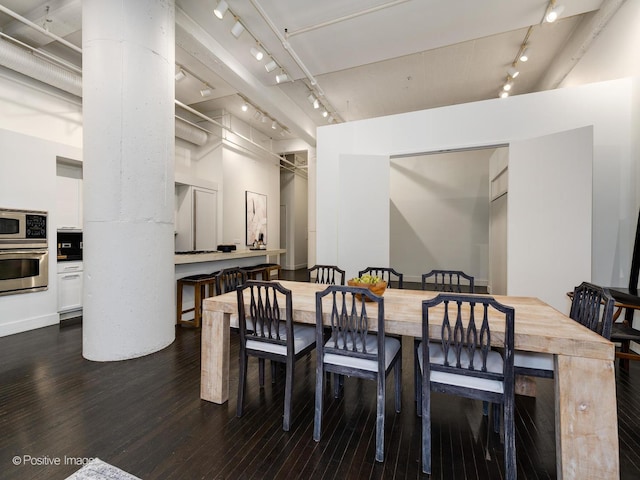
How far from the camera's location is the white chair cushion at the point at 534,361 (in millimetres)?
1716

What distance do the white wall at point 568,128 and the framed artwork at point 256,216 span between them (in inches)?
160

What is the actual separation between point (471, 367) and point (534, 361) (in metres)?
0.51

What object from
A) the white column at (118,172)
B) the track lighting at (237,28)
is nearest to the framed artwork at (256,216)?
the track lighting at (237,28)

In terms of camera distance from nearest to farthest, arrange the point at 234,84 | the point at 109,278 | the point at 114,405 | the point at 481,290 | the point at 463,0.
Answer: the point at 114,405 < the point at 109,278 < the point at 463,0 < the point at 234,84 < the point at 481,290

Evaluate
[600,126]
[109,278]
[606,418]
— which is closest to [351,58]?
[600,126]

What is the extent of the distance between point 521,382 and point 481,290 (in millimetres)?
4801

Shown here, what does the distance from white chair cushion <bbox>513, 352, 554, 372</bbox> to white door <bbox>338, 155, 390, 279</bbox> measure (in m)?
2.53

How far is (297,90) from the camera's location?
5633mm

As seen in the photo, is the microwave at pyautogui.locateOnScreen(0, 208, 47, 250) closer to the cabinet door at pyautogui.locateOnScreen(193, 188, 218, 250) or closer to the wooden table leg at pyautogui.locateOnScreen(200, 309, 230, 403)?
the cabinet door at pyautogui.locateOnScreen(193, 188, 218, 250)

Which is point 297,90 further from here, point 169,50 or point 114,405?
point 114,405

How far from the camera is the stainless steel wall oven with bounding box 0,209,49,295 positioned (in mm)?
3416

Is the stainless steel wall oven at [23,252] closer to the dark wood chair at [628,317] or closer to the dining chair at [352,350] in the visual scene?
the dining chair at [352,350]

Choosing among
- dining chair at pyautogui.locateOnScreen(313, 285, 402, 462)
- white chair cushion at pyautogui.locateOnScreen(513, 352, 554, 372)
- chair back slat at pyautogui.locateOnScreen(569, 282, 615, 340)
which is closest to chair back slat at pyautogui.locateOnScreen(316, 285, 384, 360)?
dining chair at pyautogui.locateOnScreen(313, 285, 402, 462)

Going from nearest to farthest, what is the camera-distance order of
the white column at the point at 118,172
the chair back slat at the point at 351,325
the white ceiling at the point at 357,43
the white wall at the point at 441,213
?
the chair back slat at the point at 351,325 < the white column at the point at 118,172 < the white ceiling at the point at 357,43 < the white wall at the point at 441,213
